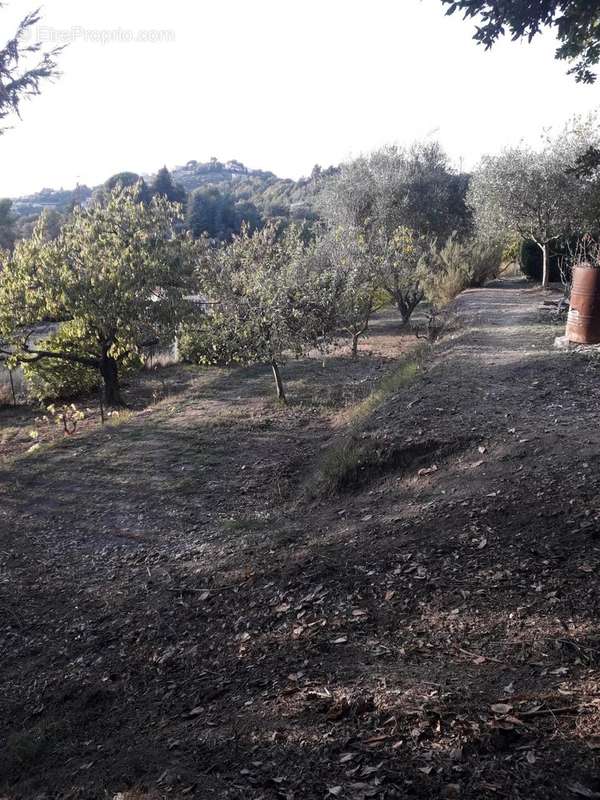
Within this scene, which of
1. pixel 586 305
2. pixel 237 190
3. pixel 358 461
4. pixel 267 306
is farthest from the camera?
pixel 237 190

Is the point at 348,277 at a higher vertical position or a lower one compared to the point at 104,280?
lower

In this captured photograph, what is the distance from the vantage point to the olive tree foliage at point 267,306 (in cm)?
991

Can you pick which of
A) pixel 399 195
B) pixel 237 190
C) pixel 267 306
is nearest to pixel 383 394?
pixel 267 306

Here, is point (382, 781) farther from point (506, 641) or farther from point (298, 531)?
point (298, 531)

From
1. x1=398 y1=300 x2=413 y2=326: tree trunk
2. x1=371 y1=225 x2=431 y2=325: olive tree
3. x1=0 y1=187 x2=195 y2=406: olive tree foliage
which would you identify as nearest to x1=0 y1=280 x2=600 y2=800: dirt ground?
x1=0 y1=187 x2=195 y2=406: olive tree foliage

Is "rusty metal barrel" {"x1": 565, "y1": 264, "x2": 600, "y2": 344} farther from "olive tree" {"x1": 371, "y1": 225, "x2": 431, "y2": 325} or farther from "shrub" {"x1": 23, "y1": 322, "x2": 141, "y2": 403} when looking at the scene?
"shrub" {"x1": 23, "y1": 322, "x2": 141, "y2": 403}

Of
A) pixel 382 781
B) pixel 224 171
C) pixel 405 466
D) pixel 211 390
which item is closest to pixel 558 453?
pixel 405 466

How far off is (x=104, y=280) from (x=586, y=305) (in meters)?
7.97

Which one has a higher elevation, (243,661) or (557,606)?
(557,606)

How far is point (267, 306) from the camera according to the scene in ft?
32.4

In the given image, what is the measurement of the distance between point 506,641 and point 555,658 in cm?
28

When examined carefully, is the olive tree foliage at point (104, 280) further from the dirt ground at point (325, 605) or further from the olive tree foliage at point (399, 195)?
the olive tree foliage at point (399, 195)

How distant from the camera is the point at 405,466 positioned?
6055 millimetres

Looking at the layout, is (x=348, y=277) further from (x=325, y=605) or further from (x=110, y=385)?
(x=325, y=605)
